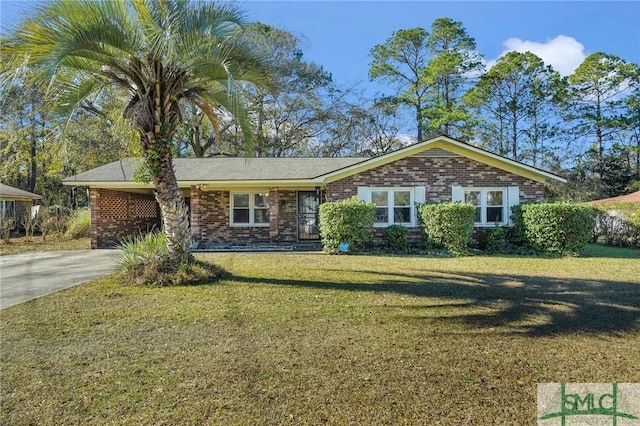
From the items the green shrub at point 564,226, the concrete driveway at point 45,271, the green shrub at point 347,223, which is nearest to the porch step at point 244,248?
the green shrub at point 347,223

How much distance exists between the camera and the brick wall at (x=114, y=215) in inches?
613

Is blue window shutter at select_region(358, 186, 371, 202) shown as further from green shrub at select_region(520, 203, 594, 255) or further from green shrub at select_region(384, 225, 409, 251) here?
green shrub at select_region(520, 203, 594, 255)

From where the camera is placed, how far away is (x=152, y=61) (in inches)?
301

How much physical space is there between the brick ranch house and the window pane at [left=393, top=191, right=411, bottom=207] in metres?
0.04

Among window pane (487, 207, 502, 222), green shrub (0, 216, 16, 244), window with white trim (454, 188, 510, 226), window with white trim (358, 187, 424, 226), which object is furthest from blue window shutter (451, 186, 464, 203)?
green shrub (0, 216, 16, 244)

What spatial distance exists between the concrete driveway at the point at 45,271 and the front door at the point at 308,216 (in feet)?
23.4

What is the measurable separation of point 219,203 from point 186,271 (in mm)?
8641

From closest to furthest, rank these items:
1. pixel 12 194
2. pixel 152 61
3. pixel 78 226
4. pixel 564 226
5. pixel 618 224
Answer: pixel 152 61
pixel 564 226
pixel 618 224
pixel 78 226
pixel 12 194

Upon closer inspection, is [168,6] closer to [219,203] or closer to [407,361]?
[407,361]

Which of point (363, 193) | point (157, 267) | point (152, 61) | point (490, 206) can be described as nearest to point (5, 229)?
point (157, 267)

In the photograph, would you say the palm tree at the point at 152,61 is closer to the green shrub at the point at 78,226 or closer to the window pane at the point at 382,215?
the window pane at the point at 382,215

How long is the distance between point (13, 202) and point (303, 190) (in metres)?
21.5

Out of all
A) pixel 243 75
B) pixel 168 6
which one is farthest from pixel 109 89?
pixel 243 75

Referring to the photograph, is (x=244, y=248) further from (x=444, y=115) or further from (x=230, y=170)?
(x=444, y=115)
